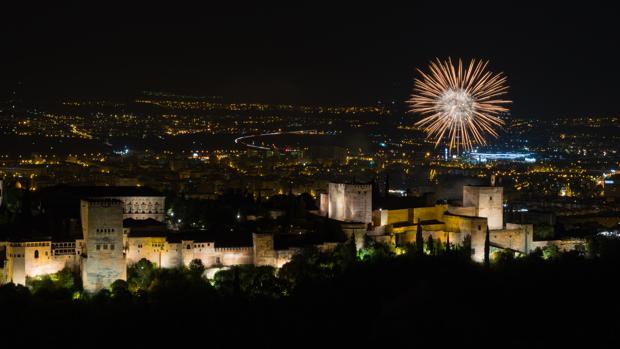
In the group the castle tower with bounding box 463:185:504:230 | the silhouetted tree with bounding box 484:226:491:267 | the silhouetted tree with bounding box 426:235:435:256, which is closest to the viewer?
the silhouetted tree with bounding box 484:226:491:267

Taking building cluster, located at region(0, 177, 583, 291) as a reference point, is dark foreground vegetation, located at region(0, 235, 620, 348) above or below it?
below

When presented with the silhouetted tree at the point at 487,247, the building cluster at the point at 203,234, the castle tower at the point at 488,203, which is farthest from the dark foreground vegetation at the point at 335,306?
the castle tower at the point at 488,203

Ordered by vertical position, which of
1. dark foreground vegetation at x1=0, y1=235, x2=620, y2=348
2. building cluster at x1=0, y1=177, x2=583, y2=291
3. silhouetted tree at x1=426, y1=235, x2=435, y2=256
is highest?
building cluster at x1=0, y1=177, x2=583, y2=291

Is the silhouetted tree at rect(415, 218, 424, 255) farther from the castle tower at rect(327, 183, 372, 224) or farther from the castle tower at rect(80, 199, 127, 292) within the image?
the castle tower at rect(80, 199, 127, 292)

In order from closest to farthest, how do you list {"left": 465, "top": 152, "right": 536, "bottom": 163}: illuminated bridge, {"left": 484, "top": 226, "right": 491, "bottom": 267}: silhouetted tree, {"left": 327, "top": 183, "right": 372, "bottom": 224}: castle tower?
{"left": 484, "top": 226, "right": 491, "bottom": 267}: silhouetted tree, {"left": 327, "top": 183, "right": 372, "bottom": 224}: castle tower, {"left": 465, "top": 152, "right": 536, "bottom": 163}: illuminated bridge

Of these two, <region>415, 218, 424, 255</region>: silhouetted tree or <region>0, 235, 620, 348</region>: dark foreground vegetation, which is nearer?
<region>0, 235, 620, 348</region>: dark foreground vegetation

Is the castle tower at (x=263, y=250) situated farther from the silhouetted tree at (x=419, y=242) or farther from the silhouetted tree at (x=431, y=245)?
the silhouetted tree at (x=431, y=245)

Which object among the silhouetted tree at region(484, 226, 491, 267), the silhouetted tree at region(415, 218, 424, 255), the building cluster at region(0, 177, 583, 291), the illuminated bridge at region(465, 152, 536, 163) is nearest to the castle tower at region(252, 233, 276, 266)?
the building cluster at region(0, 177, 583, 291)

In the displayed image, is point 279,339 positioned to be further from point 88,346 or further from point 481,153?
point 481,153
